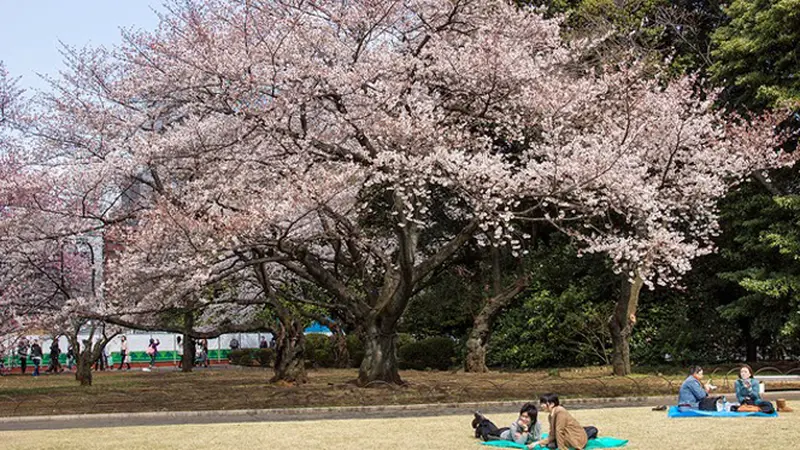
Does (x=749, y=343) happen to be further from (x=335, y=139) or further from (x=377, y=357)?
(x=335, y=139)

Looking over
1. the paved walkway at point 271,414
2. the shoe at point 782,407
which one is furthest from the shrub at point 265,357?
the shoe at point 782,407

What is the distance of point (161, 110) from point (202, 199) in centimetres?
297

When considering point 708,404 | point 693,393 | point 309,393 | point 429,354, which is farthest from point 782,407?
point 429,354

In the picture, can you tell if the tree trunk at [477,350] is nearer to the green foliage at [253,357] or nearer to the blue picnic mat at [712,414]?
the green foliage at [253,357]

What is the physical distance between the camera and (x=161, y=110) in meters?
20.8

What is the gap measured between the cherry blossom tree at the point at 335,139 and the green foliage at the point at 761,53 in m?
3.19

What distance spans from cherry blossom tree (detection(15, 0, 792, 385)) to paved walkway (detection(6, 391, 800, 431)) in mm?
3276

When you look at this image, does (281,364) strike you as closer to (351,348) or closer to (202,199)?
(202,199)

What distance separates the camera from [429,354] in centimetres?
2991

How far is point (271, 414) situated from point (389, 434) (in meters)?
4.00

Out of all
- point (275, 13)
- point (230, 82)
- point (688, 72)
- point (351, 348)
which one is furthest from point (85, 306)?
point (688, 72)

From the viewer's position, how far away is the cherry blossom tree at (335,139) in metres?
18.3

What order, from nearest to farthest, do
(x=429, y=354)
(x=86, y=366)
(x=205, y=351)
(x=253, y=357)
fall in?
(x=86, y=366)
(x=429, y=354)
(x=253, y=357)
(x=205, y=351)

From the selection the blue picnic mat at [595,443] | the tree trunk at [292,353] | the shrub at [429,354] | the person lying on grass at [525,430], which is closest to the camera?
the blue picnic mat at [595,443]
